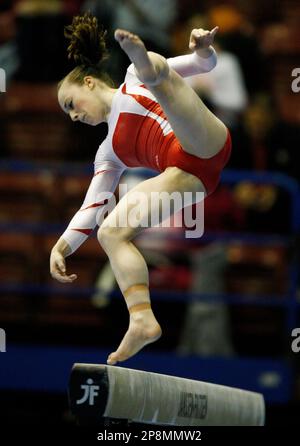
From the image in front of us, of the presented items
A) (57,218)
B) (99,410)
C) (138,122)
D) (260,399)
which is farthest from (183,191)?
(57,218)

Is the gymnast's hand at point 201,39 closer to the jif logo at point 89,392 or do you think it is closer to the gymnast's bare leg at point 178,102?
the gymnast's bare leg at point 178,102

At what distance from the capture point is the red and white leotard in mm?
4176

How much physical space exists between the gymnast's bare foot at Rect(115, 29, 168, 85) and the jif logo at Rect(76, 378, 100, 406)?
114cm

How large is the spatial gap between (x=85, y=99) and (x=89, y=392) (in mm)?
1256

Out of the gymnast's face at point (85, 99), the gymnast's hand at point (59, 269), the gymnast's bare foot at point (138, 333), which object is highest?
the gymnast's face at point (85, 99)

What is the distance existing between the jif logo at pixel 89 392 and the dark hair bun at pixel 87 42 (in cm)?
139

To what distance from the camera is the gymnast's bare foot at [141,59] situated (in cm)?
376

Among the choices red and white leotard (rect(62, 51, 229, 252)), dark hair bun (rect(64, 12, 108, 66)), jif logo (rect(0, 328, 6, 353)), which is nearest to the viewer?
red and white leotard (rect(62, 51, 229, 252))

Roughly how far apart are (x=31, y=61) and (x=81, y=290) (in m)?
1.87

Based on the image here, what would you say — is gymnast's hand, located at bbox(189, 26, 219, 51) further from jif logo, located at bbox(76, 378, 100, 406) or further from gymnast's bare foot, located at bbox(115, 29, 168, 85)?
jif logo, located at bbox(76, 378, 100, 406)

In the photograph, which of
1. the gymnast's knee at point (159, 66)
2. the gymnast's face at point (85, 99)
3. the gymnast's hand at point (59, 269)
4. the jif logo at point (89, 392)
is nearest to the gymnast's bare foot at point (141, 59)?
the gymnast's knee at point (159, 66)

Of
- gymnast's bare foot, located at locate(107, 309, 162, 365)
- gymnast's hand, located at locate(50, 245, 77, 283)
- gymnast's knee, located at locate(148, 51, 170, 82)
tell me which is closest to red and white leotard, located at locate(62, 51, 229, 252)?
gymnast's hand, located at locate(50, 245, 77, 283)

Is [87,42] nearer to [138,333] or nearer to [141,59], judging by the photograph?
[141,59]

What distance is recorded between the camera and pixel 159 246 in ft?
20.8
